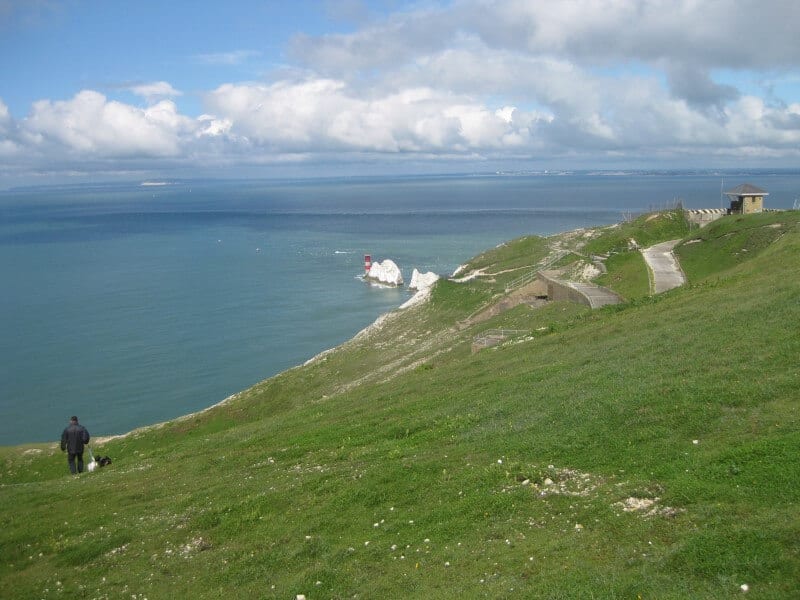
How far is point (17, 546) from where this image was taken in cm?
1511

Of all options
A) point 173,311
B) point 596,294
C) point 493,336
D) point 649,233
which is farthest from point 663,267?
point 173,311

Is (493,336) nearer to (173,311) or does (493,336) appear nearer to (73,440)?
(73,440)

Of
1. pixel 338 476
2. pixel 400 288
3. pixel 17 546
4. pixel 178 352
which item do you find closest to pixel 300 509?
pixel 338 476

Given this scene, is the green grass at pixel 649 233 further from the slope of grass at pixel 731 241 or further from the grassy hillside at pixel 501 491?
the grassy hillside at pixel 501 491

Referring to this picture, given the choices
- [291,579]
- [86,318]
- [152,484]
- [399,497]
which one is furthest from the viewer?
[86,318]

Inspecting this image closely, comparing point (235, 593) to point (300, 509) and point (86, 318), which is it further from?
point (86, 318)

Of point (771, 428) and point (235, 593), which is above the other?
point (771, 428)

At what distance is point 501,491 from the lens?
1265 centimetres

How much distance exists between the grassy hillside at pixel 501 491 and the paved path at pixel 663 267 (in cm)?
1162

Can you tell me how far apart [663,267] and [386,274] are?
182 feet

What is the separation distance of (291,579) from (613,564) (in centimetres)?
536

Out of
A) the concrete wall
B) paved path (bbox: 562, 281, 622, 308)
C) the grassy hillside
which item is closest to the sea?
the concrete wall

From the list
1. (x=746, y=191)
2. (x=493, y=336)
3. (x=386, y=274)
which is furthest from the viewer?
(x=386, y=274)

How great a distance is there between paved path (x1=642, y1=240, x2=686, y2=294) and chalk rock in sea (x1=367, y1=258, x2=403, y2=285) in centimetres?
4554
